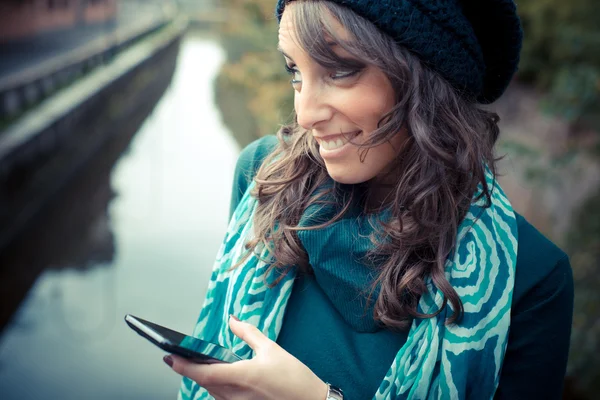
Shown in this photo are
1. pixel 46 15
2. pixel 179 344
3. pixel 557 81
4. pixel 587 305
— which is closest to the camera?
pixel 179 344

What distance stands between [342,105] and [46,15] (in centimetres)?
1738

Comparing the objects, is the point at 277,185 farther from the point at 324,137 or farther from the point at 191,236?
the point at 191,236

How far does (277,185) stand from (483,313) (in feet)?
1.82

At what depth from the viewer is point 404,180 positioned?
116 centimetres

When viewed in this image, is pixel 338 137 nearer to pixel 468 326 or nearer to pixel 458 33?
pixel 458 33

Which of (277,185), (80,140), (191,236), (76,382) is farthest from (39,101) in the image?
(277,185)

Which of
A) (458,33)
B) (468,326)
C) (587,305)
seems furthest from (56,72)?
(468,326)

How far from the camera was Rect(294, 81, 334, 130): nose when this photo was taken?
3.55 feet

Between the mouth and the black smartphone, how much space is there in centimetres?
46

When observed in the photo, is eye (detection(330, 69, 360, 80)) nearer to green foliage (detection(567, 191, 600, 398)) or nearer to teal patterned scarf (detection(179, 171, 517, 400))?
teal patterned scarf (detection(179, 171, 517, 400))

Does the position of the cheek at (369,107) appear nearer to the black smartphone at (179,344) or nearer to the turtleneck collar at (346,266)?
the turtleneck collar at (346,266)

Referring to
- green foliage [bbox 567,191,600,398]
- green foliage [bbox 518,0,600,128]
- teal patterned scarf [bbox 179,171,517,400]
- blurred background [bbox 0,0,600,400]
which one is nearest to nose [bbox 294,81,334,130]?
teal patterned scarf [bbox 179,171,517,400]

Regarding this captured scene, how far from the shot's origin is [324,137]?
113 centimetres

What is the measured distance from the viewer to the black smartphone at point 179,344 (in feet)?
2.94
